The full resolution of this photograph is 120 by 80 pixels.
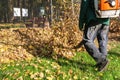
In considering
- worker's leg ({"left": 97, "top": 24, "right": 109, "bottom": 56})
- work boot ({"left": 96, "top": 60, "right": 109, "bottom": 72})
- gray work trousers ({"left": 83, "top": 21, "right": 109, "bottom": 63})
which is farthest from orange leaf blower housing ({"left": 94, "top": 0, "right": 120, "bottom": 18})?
work boot ({"left": 96, "top": 60, "right": 109, "bottom": 72})

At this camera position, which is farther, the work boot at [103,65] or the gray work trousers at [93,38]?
the work boot at [103,65]

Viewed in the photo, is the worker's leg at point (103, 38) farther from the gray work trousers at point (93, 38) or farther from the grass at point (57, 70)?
the grass at point (57, 70)

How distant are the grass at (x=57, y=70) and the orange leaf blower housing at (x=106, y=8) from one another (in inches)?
53.5

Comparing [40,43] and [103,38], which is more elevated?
[103,38]

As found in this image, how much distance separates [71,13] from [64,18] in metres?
0.38

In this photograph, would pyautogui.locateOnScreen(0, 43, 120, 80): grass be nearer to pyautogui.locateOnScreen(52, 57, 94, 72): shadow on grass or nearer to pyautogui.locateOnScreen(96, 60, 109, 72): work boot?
pyautogui.locateOnScreen(52, 57, 94, 72): shadow on grass

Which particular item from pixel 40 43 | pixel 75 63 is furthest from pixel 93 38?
pixel 40 43

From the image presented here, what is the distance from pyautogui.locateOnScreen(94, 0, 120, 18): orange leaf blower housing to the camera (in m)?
6.21

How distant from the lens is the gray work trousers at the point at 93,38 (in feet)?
21.6

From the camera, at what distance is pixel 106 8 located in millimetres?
6254

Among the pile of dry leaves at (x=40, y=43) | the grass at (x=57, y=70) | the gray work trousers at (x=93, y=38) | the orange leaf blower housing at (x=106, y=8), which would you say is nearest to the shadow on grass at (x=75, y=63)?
the grass at (x=57, y=70)

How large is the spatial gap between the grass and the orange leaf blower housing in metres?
1.36

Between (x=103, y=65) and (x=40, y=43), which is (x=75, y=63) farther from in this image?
(x=40, y=43)

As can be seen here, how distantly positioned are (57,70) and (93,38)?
3.49ft
